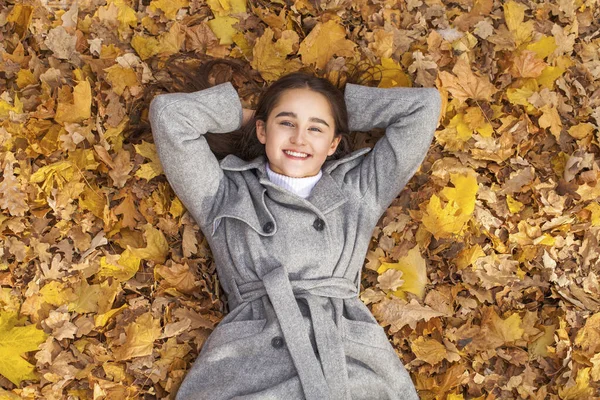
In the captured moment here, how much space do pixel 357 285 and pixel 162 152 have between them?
120cm

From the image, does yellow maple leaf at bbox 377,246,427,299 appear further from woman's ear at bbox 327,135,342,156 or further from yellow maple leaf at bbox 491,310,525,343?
woman's ear at bbox 327,135,342,156

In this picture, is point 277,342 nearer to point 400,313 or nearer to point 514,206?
point 400,313

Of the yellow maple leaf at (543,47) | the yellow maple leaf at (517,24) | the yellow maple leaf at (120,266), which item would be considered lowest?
the yellow maple leaf at (120,266)

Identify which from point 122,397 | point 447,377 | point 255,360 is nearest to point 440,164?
point 447,377

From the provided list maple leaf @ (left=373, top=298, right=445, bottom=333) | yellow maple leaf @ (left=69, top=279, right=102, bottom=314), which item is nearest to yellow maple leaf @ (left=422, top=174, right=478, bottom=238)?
maple leaf @ (left=373, top=298, right=445, bottom=333)

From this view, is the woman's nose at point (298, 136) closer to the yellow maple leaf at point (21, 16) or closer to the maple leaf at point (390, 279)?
the maple leaf at point (390, 279)

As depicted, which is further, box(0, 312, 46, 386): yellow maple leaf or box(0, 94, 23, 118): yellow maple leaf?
box(0, 94, 23, 118): yellow maple leaf

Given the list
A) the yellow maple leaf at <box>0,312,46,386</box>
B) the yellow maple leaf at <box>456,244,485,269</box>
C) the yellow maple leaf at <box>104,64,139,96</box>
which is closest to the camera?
the yellow maple leaf at <box>0,312,46,386</box>

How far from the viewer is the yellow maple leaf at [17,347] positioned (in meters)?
3.24

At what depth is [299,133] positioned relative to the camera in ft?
10.8

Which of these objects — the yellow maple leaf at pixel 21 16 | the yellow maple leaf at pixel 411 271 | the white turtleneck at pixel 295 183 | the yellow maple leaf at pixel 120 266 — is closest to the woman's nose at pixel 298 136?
the white turtleneck at pixel 295 183

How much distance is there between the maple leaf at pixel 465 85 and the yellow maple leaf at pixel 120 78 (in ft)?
5.75

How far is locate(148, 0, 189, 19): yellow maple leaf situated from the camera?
13.0 feet

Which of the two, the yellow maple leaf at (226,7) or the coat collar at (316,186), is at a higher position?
the yellow maple leaf at (226,7)
